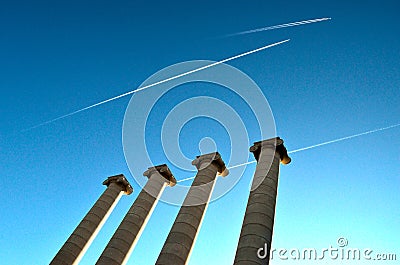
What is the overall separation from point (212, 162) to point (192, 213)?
9.65 metres

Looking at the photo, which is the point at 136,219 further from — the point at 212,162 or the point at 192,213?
the point at 212,162

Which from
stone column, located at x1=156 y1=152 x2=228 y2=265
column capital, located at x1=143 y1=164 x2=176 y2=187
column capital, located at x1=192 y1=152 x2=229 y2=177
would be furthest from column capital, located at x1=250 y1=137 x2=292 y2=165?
column capital, located at x1=143 y1=164 x2=176 y2=187

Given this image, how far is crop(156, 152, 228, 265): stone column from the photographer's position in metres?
31.9

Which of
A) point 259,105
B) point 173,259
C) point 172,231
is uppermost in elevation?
point 259,105

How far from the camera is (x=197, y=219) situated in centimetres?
3688

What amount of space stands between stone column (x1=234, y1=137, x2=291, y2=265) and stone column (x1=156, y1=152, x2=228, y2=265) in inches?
197

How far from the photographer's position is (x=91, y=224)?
142 ft

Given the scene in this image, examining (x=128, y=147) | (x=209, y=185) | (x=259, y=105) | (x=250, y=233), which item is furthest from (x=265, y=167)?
(x=128, y=147)

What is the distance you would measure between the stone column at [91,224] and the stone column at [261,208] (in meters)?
17.0

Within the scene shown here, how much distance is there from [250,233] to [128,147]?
30.6m

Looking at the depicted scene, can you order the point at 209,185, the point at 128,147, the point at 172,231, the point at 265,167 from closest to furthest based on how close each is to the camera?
1. the point at 172,231
2. the point at 265,167
3. the point at 209,185
4. the point at 128,147

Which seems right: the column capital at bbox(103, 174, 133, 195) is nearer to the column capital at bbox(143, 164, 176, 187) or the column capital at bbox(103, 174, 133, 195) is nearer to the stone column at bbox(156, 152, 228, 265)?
the column capital at bbox(143, 164, 176, 187)

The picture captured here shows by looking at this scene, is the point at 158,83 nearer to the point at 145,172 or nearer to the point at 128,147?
the point at 128,147

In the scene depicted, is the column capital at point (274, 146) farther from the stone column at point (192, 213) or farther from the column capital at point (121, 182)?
the column capital at point (121, 182)
